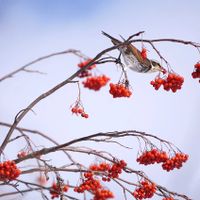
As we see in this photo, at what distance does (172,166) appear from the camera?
285 inches

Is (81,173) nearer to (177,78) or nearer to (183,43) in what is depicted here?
(177,78)

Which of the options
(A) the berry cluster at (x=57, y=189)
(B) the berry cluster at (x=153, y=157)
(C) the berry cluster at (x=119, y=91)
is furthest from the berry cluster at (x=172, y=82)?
(A) the berry cluster at (x=57, y=189)

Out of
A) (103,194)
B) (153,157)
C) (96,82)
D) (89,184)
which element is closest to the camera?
(96,82)

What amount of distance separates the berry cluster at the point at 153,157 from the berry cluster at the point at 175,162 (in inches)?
3.5

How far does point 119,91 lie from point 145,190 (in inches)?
81.3

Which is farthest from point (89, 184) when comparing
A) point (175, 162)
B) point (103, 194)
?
point (175, 162)

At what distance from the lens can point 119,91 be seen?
6156 mm

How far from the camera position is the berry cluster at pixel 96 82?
579 centimetres

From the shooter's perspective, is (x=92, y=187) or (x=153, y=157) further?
(x=153, y=157)

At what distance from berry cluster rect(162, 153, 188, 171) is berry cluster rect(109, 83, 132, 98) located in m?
1.69

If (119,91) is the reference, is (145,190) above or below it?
below

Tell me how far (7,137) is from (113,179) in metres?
1.98

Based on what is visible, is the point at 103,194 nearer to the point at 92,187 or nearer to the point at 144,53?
the point at 92,187

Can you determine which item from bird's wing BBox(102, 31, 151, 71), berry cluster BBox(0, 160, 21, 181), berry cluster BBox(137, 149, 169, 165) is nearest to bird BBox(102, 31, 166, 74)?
bird's wing BBox(102, 31, 151, 71)
